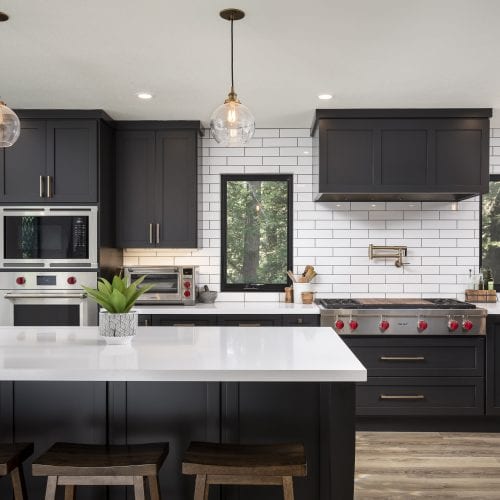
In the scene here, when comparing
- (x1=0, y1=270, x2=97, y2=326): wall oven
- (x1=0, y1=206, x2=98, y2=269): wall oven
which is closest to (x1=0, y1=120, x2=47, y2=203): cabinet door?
(x1=0, y1=206, x2=98, y2=269): wall oven

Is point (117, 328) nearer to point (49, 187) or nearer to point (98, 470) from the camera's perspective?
point (98, 470)

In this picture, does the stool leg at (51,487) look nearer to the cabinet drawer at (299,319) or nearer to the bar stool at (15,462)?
the bar stool at (15,462)

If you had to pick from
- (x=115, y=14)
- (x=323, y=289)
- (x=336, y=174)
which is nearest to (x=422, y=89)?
(x=336, y=174)

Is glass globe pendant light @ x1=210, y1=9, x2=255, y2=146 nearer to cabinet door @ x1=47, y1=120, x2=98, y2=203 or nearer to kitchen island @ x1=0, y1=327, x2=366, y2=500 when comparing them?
kitchen island @ x1=0, y1=327, x2=366, y2=500

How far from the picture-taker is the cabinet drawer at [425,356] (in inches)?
160

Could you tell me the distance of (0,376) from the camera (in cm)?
191

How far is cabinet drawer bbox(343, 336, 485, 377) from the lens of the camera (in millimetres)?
4055

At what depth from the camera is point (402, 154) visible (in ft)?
14.0

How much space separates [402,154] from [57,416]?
320 centimetres

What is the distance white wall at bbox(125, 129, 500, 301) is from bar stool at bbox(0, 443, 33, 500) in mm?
2845

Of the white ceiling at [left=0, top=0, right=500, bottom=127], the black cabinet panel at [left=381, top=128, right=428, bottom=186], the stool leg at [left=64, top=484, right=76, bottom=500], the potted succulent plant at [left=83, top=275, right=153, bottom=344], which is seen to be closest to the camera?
the stool leg at [left=64, top=484, right=76, bottom=500]

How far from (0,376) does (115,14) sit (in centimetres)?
172

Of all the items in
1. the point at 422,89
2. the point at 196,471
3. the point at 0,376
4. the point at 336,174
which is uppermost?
the point at 422,89

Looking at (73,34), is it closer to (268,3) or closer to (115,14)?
(115,14)
